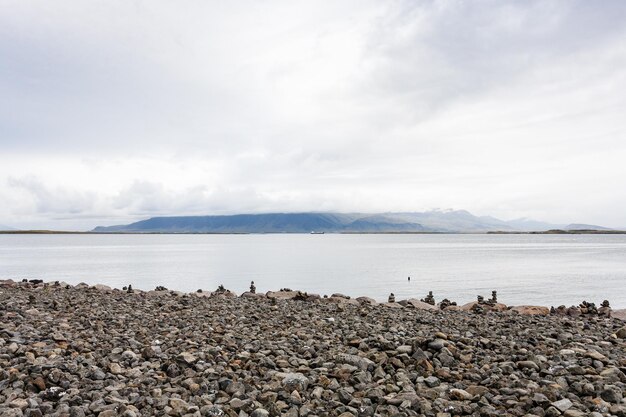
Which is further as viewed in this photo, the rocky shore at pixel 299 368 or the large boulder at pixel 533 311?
the large boulder at pixel 533 311

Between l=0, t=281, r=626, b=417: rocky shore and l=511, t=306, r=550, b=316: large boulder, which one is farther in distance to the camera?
l=511, t=306, r=550, b=316: large boulder

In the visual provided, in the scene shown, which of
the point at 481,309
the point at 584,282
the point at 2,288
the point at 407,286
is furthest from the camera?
the point at 584,282

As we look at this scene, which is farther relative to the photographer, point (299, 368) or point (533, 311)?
point (533, 311)

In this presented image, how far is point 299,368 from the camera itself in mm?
8961

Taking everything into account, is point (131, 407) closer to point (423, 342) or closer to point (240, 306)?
point (423, 342)

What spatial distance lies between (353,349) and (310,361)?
125 centimetres

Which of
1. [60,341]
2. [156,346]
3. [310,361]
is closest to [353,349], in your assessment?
[310,361]

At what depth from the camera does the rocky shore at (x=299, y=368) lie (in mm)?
7141

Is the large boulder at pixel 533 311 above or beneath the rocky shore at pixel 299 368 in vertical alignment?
beneath

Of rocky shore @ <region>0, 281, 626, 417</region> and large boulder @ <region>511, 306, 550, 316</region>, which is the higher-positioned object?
rocky shore @ <region>0, 281, 626, 417</region>

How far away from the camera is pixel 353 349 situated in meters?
10.3

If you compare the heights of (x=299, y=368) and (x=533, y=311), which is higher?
(x=299, y=368)

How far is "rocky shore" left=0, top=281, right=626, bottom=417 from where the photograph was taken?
23.4 feet

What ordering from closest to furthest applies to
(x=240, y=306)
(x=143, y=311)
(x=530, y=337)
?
(x=530, y=337) → (x=143, y=311) → (x=240, y=306)
